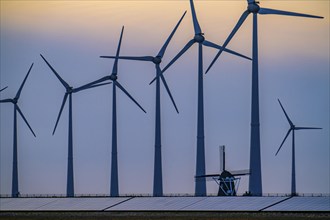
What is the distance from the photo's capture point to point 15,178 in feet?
644

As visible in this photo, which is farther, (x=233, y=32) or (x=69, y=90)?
(x=69, y=90)

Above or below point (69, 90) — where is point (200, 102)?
below

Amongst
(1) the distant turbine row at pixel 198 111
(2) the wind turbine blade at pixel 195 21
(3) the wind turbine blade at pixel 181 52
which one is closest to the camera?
(1) the distant turbine row at pixel 198 111

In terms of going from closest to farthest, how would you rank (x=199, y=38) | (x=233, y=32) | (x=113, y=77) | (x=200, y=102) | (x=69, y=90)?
(x=233, y=32) → (x=200, y=102) → (x=199, y=38) → (x=113, y=77) → (x=69, y=90)

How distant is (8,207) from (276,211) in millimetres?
31867

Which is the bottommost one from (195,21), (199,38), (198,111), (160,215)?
(160,215)

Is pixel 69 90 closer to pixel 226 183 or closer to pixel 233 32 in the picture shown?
pixel 226 183

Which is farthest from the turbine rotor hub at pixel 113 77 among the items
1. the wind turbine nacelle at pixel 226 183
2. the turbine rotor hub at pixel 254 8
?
the turbine rotor hub at pixel 254 8

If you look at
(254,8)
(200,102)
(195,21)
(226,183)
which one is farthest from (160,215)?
(226,183)

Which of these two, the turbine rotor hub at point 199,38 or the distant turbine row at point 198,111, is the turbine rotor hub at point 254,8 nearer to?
the distant turbine row at point 198,111

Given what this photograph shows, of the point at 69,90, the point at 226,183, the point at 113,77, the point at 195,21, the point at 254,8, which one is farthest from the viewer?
the point at 226,183

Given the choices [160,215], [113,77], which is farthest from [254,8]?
[160,215]

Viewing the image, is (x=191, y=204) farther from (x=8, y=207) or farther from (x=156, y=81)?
(x=156, y=81)

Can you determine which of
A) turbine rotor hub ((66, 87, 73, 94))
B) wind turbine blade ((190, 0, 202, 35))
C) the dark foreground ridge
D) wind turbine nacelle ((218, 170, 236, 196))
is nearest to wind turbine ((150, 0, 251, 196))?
wind turbine blade ((190, 0, 202, 35))
